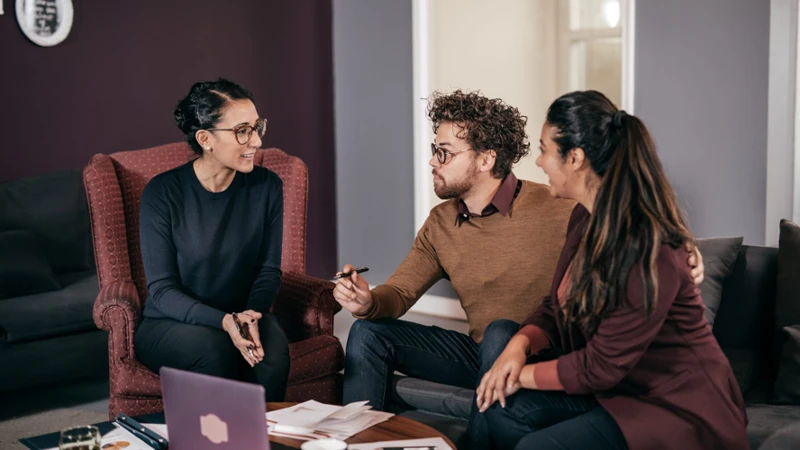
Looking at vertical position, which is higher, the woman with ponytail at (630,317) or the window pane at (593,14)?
the window pane at (593,14)

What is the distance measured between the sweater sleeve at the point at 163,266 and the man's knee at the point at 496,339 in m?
0.80

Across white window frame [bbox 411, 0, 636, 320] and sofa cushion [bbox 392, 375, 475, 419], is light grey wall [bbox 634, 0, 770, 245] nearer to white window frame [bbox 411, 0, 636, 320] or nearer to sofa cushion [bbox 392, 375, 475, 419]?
white window frame [bbox 411, 0, 636, 320]

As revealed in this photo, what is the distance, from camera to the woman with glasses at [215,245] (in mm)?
2494

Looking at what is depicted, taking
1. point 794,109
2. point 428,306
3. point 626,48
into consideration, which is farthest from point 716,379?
point 428,306

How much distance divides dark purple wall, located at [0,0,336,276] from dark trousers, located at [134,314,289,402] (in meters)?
2.05

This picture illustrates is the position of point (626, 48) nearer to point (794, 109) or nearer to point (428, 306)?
point (794, 109)

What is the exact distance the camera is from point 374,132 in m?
5.25

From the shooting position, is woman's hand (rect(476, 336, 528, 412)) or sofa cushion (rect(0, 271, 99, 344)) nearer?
woman's hand (rect(476, 336, 528, 412))

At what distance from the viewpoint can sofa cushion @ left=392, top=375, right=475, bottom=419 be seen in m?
2.33

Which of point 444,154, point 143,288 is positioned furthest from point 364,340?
point 143,288

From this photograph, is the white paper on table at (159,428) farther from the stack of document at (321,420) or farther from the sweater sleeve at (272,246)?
the sweater sleeve at (272,246)

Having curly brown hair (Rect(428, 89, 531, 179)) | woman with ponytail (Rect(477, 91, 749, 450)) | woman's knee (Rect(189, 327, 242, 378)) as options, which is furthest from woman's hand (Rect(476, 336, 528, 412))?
woman's knee (Rect(189, 327, 242, 378))

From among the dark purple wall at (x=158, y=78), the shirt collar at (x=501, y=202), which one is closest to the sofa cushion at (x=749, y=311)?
the shirt collar at (x=501, y=202)

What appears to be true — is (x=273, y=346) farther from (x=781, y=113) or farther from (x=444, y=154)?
(x=781, y=113)
